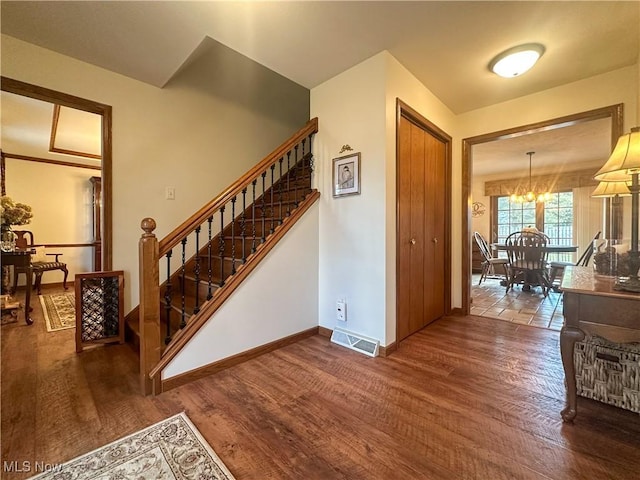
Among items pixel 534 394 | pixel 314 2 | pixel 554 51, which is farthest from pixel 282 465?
pixel 554 51

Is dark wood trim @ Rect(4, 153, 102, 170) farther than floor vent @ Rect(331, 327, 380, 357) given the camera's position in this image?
Yes

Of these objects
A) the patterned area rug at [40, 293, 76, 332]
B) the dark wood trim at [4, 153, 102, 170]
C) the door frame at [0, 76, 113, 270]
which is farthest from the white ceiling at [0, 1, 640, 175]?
the dark wood trim at [4, 153, 102, 170]

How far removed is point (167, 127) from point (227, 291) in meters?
1.89

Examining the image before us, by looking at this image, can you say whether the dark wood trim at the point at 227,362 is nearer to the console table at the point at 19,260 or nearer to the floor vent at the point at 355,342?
the floor vent at the point at 355,342

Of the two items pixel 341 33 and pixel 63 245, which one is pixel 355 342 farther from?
pixel 63 245

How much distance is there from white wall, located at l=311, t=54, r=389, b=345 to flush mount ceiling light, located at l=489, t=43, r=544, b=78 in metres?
0.94

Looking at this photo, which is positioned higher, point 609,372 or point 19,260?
point 19,260

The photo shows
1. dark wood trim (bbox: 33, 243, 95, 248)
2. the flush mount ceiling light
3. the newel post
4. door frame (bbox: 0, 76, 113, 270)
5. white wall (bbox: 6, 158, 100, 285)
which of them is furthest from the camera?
dark wood trim (bbox: 33, 243, 95, 248)

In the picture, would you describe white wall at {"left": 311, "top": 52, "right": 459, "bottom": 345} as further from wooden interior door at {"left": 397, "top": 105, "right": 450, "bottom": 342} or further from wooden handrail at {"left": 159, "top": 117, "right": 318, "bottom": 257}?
wooden handrail at {"left": 159, "top": 117, "right": 318, "bottom": 257}

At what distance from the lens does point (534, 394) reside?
5.49 ft

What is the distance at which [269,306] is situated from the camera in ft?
7.51

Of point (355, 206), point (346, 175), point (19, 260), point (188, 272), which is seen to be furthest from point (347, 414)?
point (19, 260)

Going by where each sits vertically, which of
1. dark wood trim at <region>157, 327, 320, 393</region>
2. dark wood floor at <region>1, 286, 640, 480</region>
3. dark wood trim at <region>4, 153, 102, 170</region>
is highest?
dark wood trim at <region>4, 153, 102, 170</region>

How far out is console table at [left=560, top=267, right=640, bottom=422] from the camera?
4.07 ft
